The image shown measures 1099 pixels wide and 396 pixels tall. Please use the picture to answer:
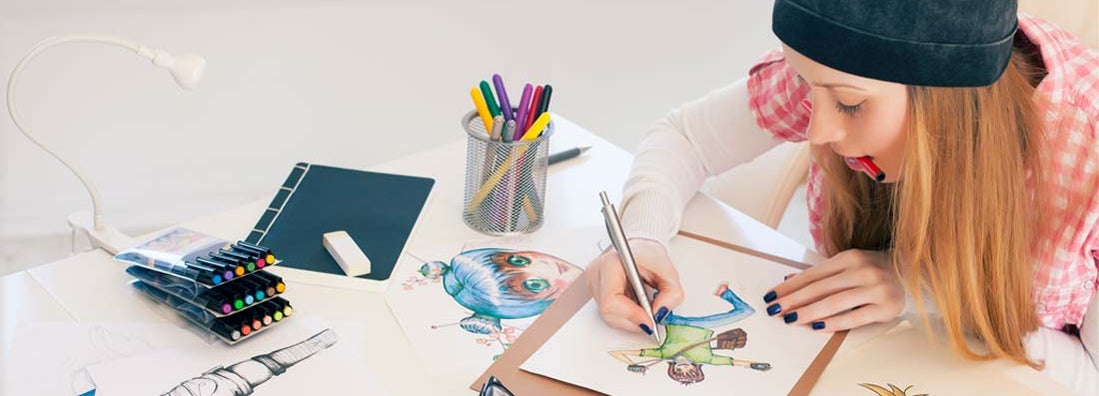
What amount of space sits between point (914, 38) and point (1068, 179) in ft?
0.81

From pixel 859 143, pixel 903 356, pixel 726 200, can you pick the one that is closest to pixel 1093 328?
pixel 903 356

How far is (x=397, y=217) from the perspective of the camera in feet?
3.86

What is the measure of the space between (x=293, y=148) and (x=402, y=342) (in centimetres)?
170

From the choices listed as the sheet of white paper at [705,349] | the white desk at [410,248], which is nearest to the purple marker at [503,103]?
the white desk at [410,248]

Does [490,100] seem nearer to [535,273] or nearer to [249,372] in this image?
[535,273]

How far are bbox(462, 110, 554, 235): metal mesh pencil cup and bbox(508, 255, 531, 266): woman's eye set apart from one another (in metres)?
0.05

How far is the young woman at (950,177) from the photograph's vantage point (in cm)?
86

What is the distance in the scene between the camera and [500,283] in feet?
3.51

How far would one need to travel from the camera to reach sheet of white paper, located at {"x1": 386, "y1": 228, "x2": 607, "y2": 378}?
3.17ft

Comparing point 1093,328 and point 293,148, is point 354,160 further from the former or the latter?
point 1093,328

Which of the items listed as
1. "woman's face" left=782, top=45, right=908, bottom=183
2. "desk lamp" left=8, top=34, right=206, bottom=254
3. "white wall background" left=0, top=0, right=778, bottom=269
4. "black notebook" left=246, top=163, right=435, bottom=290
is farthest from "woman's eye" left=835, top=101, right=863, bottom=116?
"white wall background" left=0, top=0, right=778, bottom=269

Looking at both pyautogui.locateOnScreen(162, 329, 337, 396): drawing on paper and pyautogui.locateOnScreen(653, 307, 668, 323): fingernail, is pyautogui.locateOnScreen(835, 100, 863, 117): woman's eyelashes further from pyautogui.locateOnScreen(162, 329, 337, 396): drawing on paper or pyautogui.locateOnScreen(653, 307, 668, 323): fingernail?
pyautogui.locateOnScreen(162, 329, 337, 396): drawing on paper

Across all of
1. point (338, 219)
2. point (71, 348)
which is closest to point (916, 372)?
point (338, 219)

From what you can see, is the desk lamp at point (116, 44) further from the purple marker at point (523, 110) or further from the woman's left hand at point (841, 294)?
the woman's left hand at point (841, 294)
